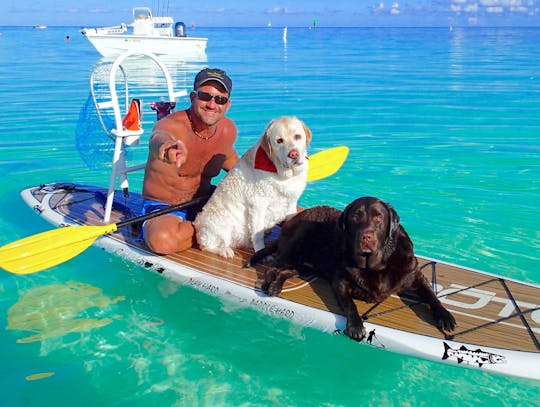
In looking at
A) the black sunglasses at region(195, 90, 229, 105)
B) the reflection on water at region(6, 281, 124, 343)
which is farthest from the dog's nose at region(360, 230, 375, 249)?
the reflection on water at region(6, 281, 124, 343)

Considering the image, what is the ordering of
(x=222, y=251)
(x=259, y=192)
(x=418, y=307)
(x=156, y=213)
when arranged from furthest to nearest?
1. (x=156, y=213)
2. (x=222, y=251)
3. (x=259, y=192)
4. (x=418, y=307)

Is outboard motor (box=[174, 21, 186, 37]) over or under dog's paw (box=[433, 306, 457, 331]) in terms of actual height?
over

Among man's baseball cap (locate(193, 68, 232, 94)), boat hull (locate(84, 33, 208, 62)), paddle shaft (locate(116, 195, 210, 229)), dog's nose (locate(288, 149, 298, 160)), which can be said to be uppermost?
boat hull (locate(84, 33, 208, 62))

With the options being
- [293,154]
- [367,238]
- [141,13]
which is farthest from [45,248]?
[141,13]

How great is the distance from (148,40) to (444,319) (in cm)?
3250

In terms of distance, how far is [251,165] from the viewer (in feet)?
15.1

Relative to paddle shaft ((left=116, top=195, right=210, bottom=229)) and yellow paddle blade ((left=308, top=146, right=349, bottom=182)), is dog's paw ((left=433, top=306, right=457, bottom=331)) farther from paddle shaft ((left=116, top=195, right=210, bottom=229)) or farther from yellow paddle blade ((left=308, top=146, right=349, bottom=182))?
yellow paddle blade ((left=308, top=146, right=349, bottom=182))

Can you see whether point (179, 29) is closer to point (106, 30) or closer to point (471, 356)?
point (106, 30)

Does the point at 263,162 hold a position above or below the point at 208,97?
below

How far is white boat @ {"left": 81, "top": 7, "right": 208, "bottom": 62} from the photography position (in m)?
32.2

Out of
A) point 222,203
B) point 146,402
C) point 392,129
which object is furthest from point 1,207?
point 392,129

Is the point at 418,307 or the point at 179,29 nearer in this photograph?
the point at 418,307

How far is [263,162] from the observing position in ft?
14.6

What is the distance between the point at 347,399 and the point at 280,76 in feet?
66.9
